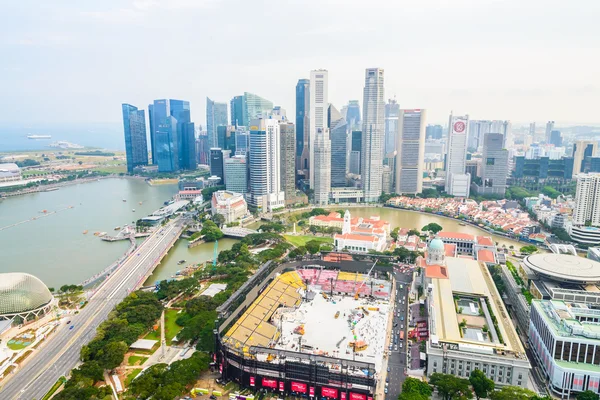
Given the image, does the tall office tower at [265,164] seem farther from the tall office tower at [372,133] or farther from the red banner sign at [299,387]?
the red banner sign at [299,387]

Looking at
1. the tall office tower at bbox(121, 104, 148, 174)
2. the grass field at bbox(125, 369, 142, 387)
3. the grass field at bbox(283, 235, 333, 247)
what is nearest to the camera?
the grass field at bbox(125, 369, 142, 387)

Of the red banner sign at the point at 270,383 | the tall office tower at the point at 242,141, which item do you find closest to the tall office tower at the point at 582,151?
the tall office tower at the point at 242,141

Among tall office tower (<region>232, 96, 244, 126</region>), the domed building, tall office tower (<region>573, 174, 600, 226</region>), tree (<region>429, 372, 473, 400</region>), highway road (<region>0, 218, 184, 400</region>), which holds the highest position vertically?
tall office tower (<region>232, 96, 244, 126</region>)

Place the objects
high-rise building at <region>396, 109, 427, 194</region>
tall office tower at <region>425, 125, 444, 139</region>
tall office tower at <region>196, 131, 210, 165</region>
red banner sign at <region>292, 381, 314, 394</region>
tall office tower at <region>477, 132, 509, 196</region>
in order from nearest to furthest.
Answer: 1. red banner sign at <region>292, 381, 314, 394</region>
2. tall office tower at <region>477, 132, 509, 196</region>
3. high-rise building at <region>396, 109, 427, 194</region>
4. tall office tower at <region>196, 131, 210, 165</region>
5. tall office tower at <region>425, 125, 444, 139</region>

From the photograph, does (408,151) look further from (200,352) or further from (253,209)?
(200,352)

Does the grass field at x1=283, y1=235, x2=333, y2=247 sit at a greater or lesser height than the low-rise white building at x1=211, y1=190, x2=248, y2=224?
lesser

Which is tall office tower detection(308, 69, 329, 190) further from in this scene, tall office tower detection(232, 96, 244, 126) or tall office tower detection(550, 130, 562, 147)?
tall office tower detection(550, 130, 562, 147)

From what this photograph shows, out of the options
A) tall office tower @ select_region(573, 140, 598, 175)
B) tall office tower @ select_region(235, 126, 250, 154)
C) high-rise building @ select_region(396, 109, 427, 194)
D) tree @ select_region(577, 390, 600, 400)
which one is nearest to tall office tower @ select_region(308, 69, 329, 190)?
tall office tower @ select_region(235, 126, 250, 154)
